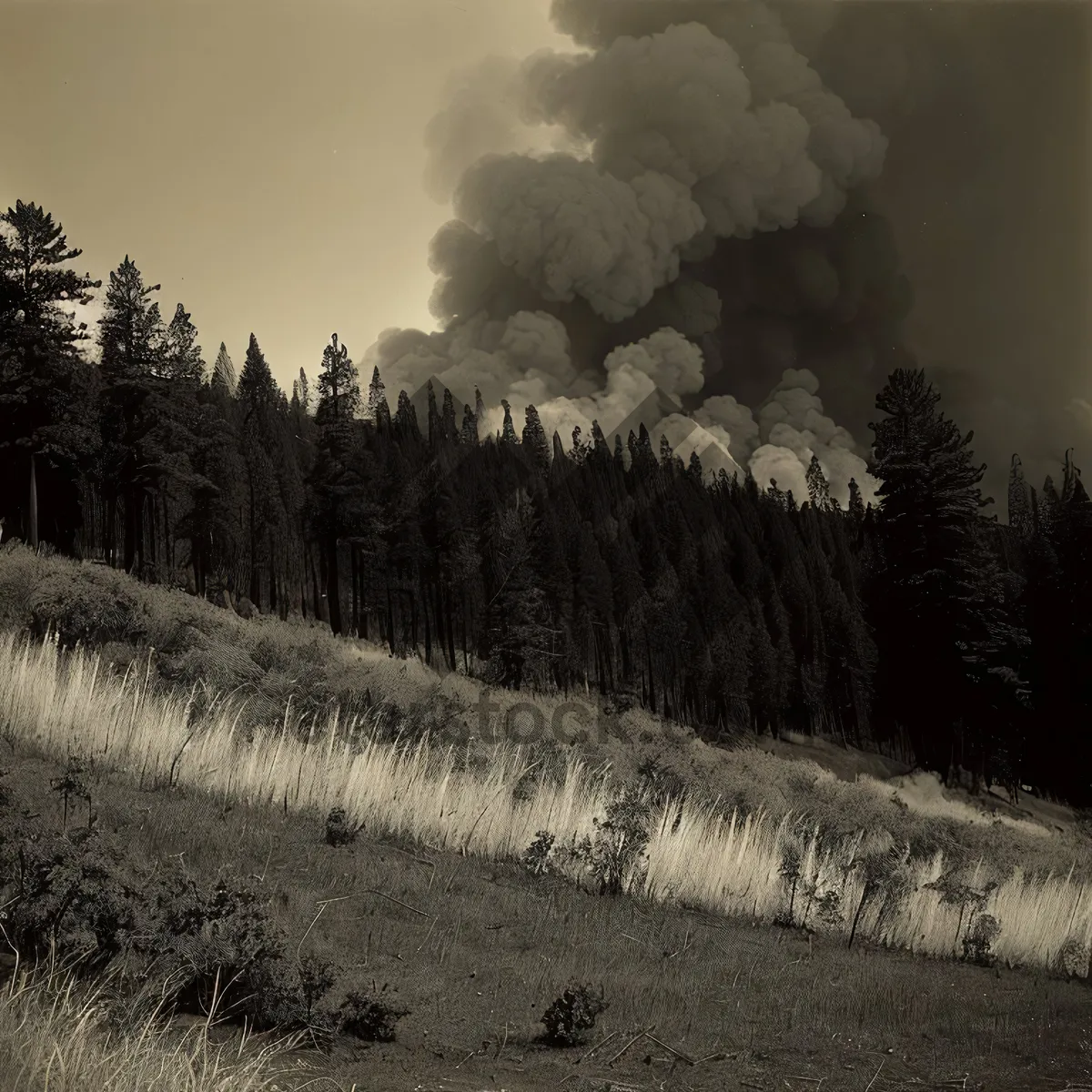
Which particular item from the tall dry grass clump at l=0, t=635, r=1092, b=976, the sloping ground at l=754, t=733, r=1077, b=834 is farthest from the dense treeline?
the tall dry grass clump at l=0, t=635, r=1092, b=976

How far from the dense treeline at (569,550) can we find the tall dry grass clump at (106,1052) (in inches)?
1237

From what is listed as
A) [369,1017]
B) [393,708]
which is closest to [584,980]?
[369,1017]

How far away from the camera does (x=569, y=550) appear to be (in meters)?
74.8

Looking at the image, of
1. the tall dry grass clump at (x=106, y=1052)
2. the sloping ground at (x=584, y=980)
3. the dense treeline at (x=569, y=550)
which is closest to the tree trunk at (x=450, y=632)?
the dense treeline at (x=569, y=550)

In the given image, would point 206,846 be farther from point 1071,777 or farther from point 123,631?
point 1071,777

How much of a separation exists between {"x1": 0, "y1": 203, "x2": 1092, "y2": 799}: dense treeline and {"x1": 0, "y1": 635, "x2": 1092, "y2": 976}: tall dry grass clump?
24.0 metres

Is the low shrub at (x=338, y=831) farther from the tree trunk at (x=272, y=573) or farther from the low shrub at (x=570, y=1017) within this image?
the tree trunk at (x=272, y=573)

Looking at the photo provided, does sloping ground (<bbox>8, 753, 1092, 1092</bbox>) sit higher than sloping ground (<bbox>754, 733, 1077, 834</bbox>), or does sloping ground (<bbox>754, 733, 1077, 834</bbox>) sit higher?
sloping ground (<bbox>8, 753, 1092, 1092</bbox>)

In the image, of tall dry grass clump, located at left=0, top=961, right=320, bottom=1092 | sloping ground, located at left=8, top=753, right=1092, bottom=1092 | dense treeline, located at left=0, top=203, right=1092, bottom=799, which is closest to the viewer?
tall dry grass clump, located at left=0, top=961, right=320, bottom=1092

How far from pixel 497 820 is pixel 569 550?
64.6m

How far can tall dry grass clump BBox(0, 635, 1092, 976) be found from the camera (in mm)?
9805

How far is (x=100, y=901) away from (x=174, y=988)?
33.4 inches

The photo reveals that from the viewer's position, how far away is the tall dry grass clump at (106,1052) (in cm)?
341

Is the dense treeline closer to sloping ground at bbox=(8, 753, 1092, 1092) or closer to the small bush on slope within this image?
sloping ground at bbox=(8, 753, 1092, 1092)
